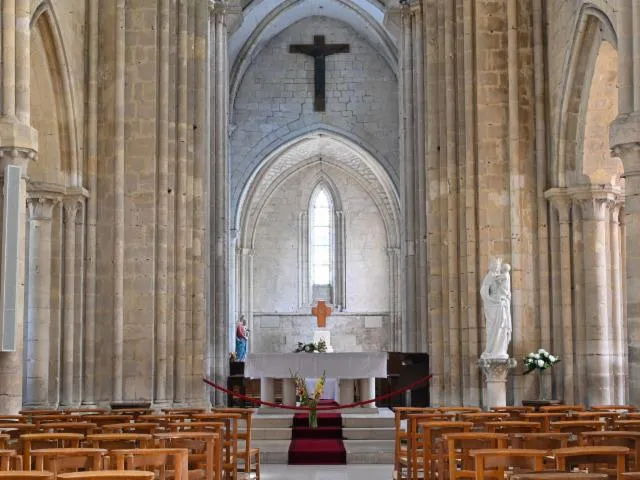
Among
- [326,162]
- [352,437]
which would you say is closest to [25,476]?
[352,437]

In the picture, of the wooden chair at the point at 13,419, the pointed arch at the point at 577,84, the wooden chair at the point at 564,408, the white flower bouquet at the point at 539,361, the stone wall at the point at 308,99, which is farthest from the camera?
the stone wall at the point at 308,99

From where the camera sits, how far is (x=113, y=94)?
789 inches

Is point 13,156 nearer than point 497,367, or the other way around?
point 13,156

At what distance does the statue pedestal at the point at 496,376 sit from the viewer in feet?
60.9

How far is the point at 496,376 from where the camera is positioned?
18.7 meters

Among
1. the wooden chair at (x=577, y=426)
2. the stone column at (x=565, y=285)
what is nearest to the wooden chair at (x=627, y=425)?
the wooden chair at (x=577, y=426)

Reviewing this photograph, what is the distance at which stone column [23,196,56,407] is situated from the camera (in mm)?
18484

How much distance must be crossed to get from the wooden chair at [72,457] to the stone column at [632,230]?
8251 mm

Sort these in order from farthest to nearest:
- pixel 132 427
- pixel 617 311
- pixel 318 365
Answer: pixel 318 365
pixel 617 311
pixel 132 427

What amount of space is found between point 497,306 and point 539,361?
Answer: 1.23 metres

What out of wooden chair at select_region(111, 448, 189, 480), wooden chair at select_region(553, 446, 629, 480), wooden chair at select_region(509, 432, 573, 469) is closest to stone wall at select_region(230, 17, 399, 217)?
wooden chair at select_region(509, 432, 573, 469)

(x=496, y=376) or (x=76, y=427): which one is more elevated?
(x=496, y=376)

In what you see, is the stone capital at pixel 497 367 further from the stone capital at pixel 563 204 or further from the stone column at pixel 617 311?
the stone capital at pixel 563 204

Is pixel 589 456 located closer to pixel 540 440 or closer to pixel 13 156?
pixel 540 440
